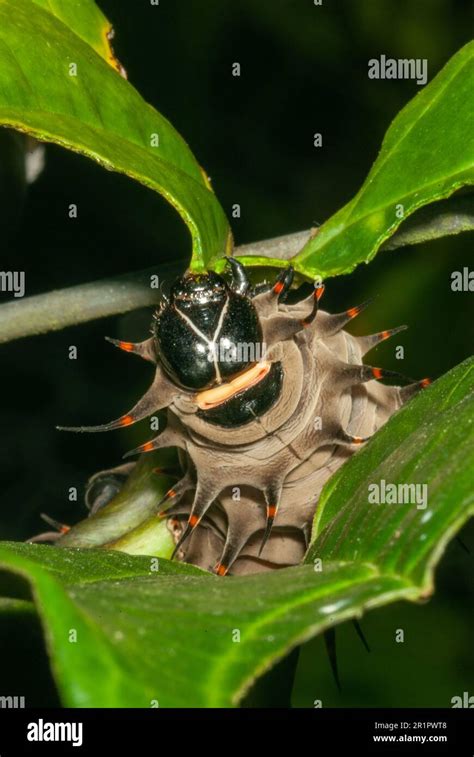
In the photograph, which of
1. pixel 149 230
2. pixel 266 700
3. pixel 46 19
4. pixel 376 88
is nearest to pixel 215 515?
pixel 266 700

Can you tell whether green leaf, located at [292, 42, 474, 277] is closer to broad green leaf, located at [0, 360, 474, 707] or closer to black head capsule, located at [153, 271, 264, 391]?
black head capsule, located at [153, 271, 264, 391]

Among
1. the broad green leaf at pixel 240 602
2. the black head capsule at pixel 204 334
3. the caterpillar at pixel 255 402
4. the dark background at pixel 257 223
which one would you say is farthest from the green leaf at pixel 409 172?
the dark background at pixel 257 223

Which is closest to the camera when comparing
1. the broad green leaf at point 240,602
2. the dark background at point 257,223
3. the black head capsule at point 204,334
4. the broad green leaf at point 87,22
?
the broad green leaf at point 240,602

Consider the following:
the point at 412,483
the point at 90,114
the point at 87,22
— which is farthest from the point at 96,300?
the point at 412,483

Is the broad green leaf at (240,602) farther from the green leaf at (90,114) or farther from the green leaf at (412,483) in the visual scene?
the green leaf at (90,114)

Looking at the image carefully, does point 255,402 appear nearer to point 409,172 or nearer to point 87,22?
point 409,172

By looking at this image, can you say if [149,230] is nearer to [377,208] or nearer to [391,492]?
[377,208]

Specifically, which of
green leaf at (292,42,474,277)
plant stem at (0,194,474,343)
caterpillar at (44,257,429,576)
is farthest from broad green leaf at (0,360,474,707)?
plant stem at (0,194,474,343)
